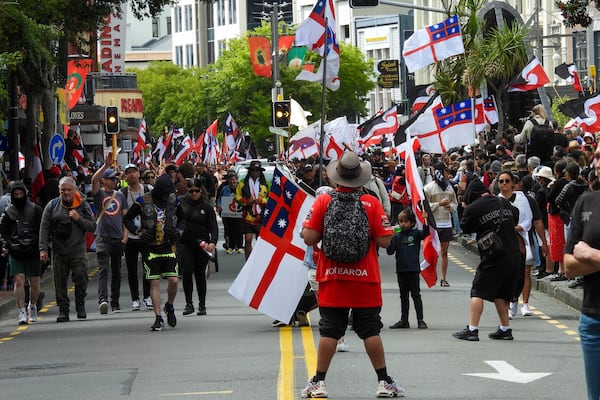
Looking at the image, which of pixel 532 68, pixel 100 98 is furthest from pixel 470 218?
pixel 100 98

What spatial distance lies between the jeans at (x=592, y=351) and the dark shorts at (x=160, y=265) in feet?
31.5

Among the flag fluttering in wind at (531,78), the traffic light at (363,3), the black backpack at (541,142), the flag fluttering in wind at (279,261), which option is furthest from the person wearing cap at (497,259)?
the flag fluttering in wind at (531,78)

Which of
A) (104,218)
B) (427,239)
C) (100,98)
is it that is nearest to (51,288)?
(104,218)

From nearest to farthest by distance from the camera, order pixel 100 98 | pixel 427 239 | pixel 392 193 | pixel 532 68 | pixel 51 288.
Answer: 1. pixel 427 239
2. pixel 51 288
3. pixel 392 193
4. pixel 532 68
5. pixel 100 98

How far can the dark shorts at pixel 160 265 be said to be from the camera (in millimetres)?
17078

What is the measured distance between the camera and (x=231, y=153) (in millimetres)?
56906

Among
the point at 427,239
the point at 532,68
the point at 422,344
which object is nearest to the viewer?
the point at 422,344

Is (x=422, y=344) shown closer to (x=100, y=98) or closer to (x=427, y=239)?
(x=427, y=239)

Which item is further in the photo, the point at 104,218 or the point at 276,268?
the point at 104,218

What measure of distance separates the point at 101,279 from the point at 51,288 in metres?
5.30

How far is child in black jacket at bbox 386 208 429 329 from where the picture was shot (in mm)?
16453

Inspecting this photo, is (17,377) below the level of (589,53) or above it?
below

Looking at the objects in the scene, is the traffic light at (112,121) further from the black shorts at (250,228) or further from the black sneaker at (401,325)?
the black sneaker at (401,325)

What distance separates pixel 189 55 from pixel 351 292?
142 meters
